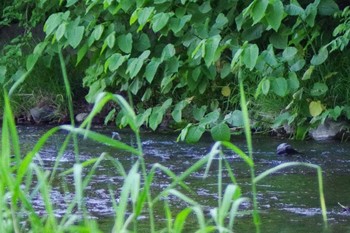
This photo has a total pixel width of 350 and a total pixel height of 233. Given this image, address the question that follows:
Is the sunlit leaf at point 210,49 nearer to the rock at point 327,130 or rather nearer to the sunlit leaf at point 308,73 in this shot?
the sunlit leaf at point 308,73

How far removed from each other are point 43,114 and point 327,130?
2518mm

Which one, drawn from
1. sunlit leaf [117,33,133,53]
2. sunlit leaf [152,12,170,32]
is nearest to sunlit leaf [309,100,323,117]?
sunlit leaf [152,12,170,32]

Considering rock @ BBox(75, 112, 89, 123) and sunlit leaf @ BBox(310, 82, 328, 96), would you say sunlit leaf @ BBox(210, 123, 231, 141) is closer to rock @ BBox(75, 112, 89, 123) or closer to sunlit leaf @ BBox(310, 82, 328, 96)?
sunlit leaf @ BBox(310, 82, 328, 96)

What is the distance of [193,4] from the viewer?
597 cm

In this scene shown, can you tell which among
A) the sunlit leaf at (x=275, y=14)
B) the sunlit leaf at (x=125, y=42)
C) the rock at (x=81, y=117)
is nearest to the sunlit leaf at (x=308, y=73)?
the sunlit leaf at (x=275, y=14)

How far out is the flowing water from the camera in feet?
11.7

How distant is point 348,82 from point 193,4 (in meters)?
1.11

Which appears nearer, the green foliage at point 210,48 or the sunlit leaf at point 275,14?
the sunlit leaf at point 275,14

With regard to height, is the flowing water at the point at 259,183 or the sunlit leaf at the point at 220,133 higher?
the sunlit leaf at the point at 220,133

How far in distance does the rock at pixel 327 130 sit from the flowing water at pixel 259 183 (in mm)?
125

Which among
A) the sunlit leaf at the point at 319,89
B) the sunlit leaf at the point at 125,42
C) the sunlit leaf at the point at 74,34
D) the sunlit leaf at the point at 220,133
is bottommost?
the sunlit leaf at the point at 220,133

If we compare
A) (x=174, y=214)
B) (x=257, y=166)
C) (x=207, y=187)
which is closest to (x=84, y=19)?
(x=257, y=166)

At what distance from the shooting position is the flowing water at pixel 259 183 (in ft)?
11.7

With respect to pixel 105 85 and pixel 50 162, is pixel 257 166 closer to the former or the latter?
pixel 50 162
